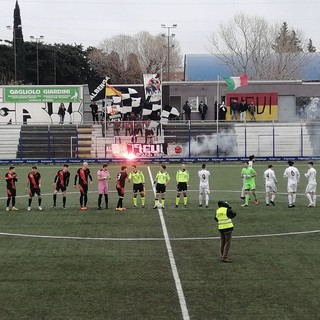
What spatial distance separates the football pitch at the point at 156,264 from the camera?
14.6 m

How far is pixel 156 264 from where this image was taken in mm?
18891

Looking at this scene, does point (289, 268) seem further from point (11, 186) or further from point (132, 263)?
point (11, 186)

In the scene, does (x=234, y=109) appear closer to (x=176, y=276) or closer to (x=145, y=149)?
(x=145, y=149)

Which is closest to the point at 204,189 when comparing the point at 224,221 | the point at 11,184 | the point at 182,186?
the point at 182,186

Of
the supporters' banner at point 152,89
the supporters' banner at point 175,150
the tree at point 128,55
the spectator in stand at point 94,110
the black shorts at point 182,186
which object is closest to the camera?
the black shorts at point 182,186

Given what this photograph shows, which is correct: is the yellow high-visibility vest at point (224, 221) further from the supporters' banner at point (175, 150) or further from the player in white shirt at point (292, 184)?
the supporters' banner at point (175, 150)

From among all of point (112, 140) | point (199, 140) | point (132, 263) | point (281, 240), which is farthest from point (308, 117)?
point (132, 263)

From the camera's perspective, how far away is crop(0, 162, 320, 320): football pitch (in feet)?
48.0

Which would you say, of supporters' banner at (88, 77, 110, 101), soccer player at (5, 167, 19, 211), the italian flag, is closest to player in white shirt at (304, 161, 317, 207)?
soccer player at (5, 167, 19, 211)

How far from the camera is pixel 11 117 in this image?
68250mm

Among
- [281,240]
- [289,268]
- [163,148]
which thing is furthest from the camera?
[163,148]

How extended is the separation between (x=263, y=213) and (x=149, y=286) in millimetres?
12882

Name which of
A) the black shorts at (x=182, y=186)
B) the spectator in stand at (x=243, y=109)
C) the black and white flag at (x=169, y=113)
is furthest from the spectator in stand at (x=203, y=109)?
the black shorts at (x=182, y=186)

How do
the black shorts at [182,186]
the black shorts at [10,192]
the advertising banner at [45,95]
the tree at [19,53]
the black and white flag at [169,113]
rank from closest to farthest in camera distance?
the black shorts at [10,192], the black shorts at [182,186], the black and white flag at [169,113], the advertising banner at [45,95], the tree at [19,53]
